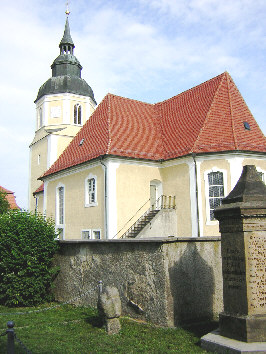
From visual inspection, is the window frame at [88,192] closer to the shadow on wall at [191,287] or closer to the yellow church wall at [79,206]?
the yellow church wall at [79,206]

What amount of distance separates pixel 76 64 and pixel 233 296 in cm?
2868

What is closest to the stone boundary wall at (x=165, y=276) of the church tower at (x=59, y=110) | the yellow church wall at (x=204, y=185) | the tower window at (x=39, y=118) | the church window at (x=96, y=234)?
the yellow church wall at (x=204, y=185)

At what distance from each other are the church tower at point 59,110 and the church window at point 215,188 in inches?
588

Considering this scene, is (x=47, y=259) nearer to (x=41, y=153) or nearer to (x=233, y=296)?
(x=233, y=296)

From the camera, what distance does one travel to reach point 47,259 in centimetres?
1080

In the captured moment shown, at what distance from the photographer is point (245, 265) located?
19.2 feet

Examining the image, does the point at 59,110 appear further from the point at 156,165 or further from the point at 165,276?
the point at 165,276

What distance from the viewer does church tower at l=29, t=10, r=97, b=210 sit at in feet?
95.1

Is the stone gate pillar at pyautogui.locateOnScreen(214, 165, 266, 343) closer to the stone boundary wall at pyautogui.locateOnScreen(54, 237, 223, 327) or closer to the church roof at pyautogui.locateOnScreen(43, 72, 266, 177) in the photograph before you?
the stone boundary wall at pyautogui.locateOnScreen(54, 237, 223, 327)

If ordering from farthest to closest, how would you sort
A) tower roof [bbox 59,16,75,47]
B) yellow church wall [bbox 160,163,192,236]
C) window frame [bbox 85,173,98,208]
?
1. tower roof [bbox 59,16,75,47]
2. window frame [bbox 85,173,98,208]
3. yellow church wall [bbox 160,163,192,236]

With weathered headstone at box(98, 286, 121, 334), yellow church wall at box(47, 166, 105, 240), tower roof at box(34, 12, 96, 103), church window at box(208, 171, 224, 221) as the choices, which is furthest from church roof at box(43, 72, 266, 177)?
weathered headstone at box(98, 286, 121, 334)

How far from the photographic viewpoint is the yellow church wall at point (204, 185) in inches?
651

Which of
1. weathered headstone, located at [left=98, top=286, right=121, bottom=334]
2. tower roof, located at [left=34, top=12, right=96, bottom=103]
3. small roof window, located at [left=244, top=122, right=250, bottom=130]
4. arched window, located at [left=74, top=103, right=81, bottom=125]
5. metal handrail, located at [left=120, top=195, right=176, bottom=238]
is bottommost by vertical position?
weathered headstone, located at [left=98, top=286, right=121, bottom=334]

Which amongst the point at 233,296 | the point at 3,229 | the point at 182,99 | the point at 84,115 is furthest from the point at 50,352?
the point at 84,115
